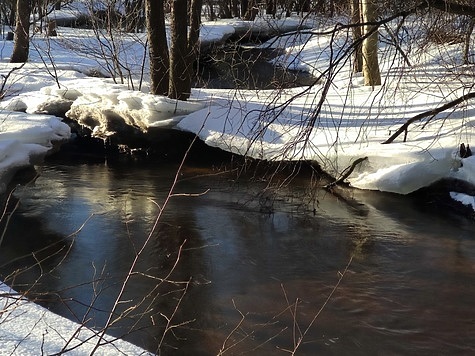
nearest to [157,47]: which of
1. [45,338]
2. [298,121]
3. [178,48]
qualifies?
[178,48]

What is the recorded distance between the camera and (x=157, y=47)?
42.0 feet

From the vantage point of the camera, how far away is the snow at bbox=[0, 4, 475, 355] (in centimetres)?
651

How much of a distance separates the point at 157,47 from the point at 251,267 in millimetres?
7634

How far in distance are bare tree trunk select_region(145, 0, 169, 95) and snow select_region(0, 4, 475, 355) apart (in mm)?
571

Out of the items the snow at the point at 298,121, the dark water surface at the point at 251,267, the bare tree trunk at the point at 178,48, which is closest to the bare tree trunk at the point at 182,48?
the bare tree trunk at the point at 178,48

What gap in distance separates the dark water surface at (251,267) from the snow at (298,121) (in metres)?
0.48

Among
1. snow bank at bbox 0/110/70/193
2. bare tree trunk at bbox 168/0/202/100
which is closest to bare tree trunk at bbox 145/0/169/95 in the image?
bare tree trunk at bbox 168/0/202/100

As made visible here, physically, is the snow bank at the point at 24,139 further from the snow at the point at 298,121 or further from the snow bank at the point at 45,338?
the snow bank at the point at 45,338

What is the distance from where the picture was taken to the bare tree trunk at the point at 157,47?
41.3ft

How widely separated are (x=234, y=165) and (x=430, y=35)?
4.26 meters

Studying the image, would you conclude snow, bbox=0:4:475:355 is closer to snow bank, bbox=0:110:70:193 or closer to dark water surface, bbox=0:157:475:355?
snow bank, bbox=0:110:70:193

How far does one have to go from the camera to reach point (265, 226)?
7.42 meters

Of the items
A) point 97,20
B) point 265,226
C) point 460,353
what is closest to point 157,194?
point 265,226

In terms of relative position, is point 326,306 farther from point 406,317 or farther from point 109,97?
point 109,97
